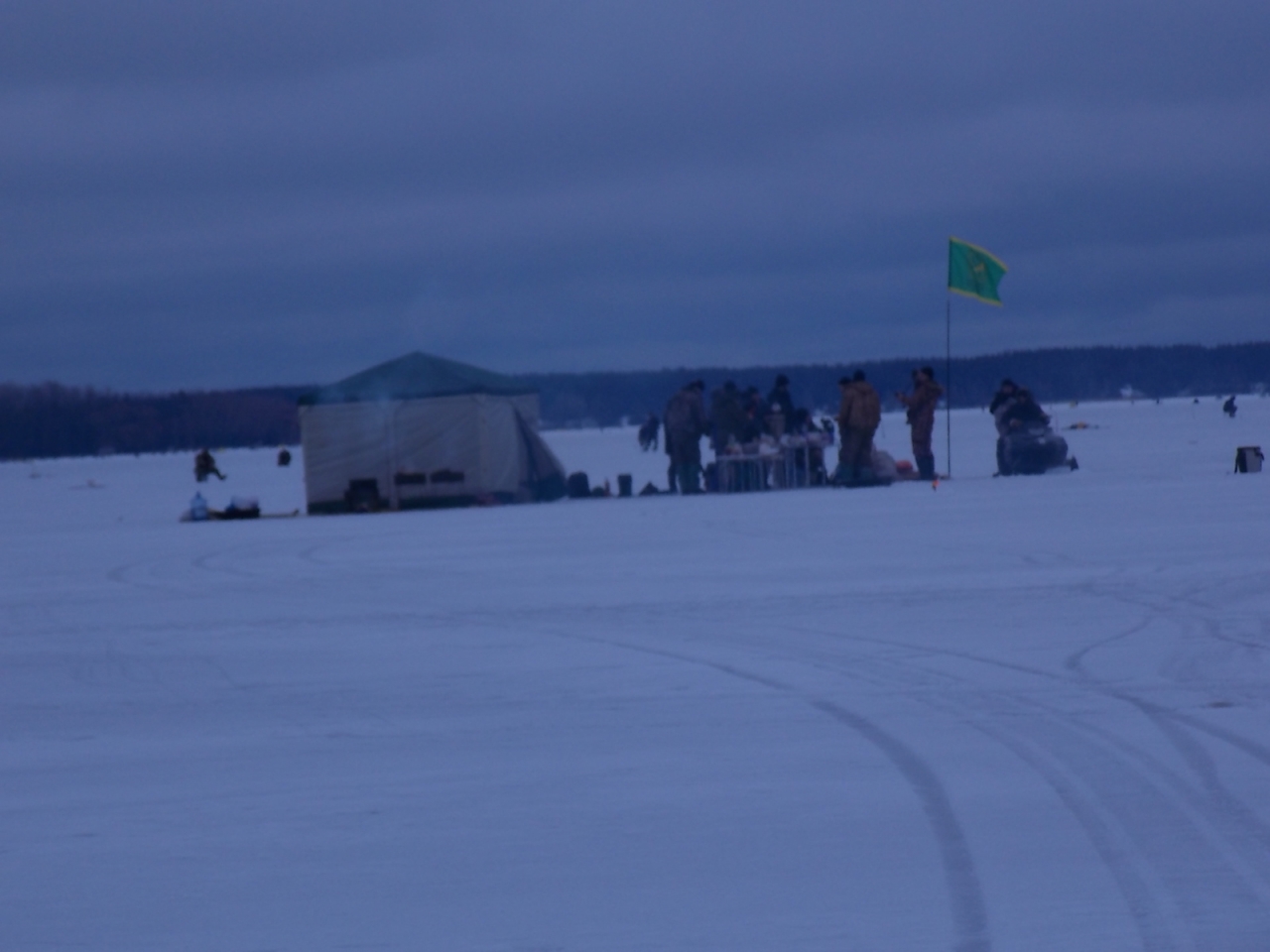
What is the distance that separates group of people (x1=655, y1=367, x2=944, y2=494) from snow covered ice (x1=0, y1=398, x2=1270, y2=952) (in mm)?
7843

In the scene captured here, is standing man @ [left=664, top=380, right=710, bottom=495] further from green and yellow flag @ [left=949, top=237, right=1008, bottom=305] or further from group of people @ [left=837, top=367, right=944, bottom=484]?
green and yellow flag @ [left=949, top=237, right=1008, bottom=305]

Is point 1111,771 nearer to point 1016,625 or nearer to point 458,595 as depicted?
point 1016,625

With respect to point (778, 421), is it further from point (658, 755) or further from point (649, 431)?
point (649, 431)

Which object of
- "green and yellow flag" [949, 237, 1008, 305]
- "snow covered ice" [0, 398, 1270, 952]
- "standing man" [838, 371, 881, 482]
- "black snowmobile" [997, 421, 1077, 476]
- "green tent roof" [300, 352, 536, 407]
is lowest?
"snow covered ice" [0, 398, 1270, 952]

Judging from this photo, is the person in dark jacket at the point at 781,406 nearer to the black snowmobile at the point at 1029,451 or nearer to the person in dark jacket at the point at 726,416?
the person in dark jacket at the point at 726,416

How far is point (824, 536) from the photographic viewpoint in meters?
13.2

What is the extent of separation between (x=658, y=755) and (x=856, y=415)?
47.4ft

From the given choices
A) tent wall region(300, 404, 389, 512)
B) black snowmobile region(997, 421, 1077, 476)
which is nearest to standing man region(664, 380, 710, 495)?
tent wall region(300, 404, 389, 512)

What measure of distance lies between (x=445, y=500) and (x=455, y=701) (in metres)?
14.9

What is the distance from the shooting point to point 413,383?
2153 centimetres

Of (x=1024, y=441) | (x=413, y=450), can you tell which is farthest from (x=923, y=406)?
(x=413, y=450)

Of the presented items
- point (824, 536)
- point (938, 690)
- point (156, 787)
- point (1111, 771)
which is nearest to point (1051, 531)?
point (824, 536)

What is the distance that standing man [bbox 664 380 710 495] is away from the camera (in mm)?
20125

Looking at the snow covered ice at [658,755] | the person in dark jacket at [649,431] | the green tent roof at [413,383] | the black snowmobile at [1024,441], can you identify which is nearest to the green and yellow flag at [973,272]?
the black snowmobile at [1024,441]
